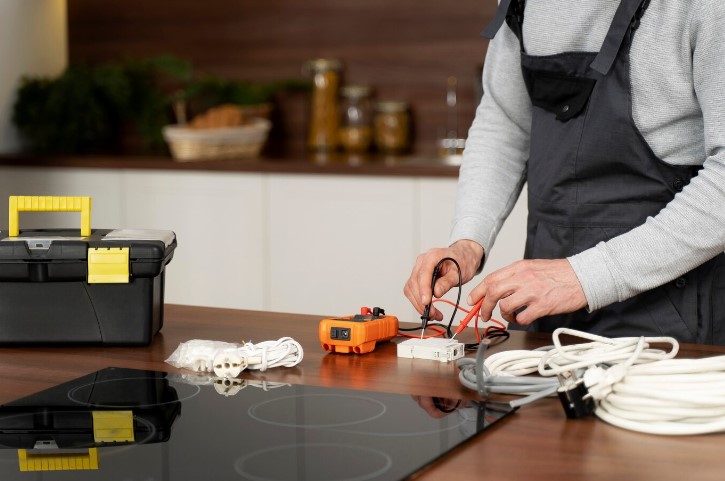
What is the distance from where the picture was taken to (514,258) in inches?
118

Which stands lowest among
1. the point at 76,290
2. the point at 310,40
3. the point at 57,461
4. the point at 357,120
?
the point at 57,461

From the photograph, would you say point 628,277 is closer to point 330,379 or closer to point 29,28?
point 330,379

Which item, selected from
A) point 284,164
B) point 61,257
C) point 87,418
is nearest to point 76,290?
point 61,257

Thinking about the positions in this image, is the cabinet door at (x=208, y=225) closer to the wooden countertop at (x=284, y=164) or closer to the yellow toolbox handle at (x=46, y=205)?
the wooden countertop at (x=284, y=164)

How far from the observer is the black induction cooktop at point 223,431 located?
938mm

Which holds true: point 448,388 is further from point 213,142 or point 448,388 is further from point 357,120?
point 357,120

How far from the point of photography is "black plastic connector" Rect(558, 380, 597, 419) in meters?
1.06

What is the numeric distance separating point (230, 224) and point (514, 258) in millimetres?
905

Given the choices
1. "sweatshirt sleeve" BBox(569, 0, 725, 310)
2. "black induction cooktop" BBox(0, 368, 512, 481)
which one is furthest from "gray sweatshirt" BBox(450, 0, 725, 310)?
"black induction cooktop" BBox(0, 368, 512, 481)

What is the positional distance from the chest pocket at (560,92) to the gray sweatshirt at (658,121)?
4 cm

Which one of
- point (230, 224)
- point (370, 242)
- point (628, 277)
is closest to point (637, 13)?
point (628, 277)

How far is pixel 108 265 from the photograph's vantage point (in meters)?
1.42

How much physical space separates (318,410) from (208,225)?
230 centimetres

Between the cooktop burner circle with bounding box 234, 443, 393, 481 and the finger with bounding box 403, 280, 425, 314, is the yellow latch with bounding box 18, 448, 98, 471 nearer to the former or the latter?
the cooktop burner circle with bounding box 234, 443, 393, 481
